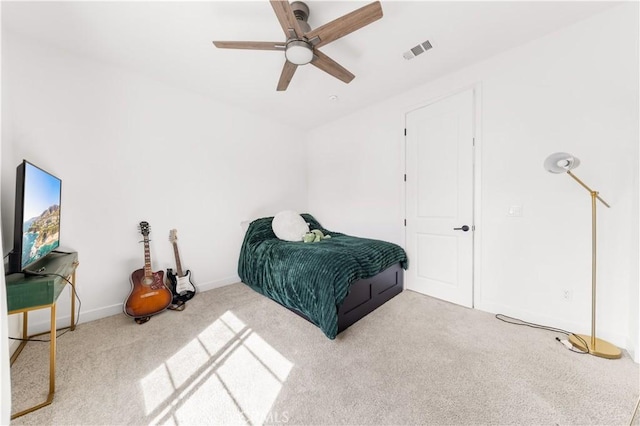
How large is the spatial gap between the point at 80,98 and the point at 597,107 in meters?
4.44

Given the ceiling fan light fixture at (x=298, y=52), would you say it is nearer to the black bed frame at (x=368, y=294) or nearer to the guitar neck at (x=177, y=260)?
the black bed frame at (x=368, y=294)

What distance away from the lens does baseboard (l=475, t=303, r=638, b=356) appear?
5.50ft

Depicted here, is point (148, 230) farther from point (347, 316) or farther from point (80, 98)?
point (347, 316)

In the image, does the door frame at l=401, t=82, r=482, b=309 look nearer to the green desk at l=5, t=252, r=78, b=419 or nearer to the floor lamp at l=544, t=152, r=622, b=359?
the floor lamp at l=544, t=152, r=622, b=359

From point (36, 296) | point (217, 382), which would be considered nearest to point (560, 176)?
point (217, 382)

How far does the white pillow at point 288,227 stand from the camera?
3.05 meters

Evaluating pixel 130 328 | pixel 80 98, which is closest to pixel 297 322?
pixel 130 328

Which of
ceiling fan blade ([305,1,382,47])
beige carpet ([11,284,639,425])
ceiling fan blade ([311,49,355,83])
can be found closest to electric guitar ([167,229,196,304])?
beige carpet ([11,284,639,425])

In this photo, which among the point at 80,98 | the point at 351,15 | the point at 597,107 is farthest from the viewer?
the point at 80,98

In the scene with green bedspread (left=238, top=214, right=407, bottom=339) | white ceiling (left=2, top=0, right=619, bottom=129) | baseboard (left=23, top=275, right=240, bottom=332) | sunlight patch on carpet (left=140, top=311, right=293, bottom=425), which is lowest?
sunlight patch on carpet (left=140, top=311, right=293, bottom=425)

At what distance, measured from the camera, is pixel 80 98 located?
7.02 feet

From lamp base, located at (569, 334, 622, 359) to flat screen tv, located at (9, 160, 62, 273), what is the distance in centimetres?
370

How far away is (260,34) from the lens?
1885mm

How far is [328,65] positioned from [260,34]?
2.04 ft
